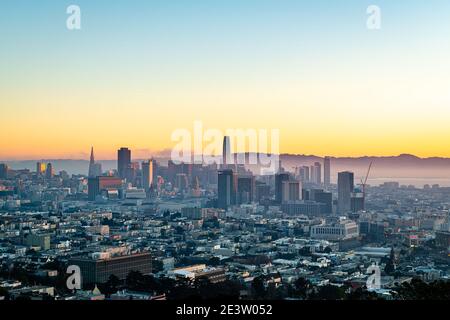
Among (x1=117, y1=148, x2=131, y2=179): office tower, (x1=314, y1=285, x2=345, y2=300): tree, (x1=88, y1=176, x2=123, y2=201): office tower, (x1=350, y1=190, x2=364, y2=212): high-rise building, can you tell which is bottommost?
(x1=314, y1=285, x2=345, y2=300): tree

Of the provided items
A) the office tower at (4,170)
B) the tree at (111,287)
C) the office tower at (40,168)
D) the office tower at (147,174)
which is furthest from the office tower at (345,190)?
the tree at (111,287)

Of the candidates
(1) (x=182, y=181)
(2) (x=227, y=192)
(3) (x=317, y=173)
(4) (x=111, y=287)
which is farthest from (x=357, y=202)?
(4) (x=111, y=287)

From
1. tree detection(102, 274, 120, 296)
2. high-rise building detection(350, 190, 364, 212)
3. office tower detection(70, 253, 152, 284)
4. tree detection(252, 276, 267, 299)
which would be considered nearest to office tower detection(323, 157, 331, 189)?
high-rise building detection(350, 190, 364, 212)

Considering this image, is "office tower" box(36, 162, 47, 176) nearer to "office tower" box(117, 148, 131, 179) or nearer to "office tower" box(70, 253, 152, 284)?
"office tower" box(117, 148, 131, 179)

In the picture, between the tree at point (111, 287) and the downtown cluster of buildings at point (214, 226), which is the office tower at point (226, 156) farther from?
the tree at point (111, 287)
